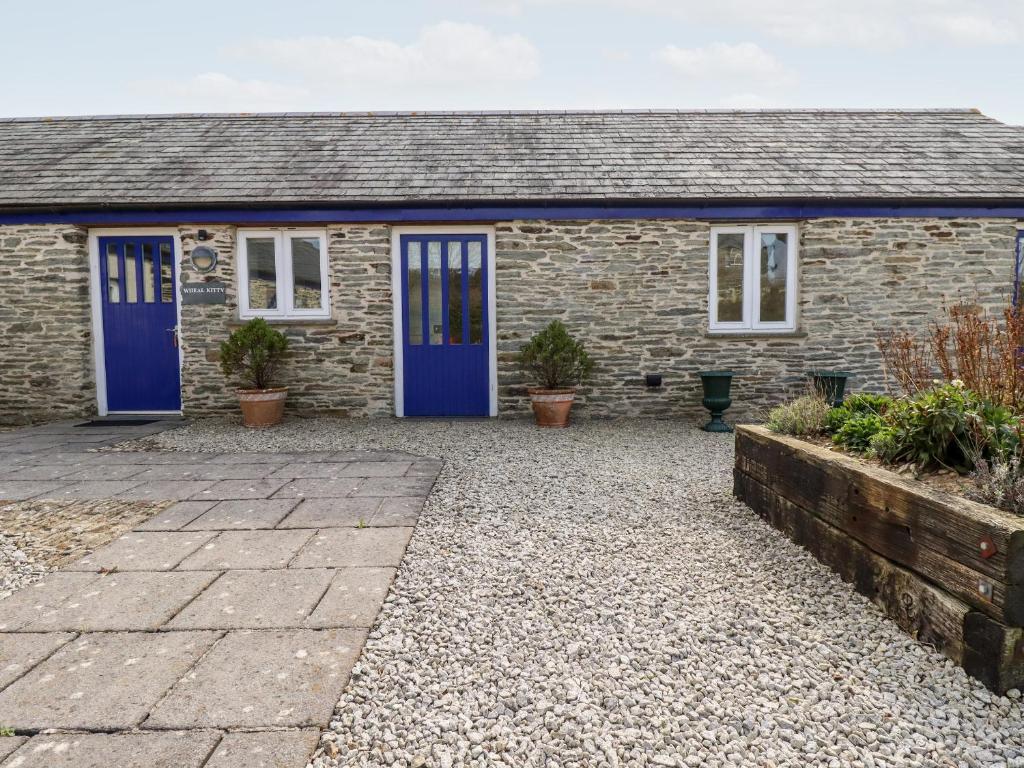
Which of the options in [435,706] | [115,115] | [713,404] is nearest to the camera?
[435,706]

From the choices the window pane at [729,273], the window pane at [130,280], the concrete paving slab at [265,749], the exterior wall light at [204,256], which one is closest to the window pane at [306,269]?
the exterior wall light at [204,256]

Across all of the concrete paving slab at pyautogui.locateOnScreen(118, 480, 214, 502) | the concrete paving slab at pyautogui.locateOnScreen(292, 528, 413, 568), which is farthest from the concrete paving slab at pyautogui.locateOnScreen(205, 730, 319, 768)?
the concrete paving slab at pyautogui.locateOnScreen(118, 480, 214, 502)

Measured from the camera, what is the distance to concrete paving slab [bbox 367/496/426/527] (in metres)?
3.97

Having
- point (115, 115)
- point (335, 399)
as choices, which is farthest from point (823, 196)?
point (115, 115)

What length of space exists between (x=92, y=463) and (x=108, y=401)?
3.44 meters

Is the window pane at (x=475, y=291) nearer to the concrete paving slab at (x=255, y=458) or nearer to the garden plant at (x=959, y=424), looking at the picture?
the concrete paving slab at (x=255, y=458)

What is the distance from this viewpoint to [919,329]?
A: 8.23m

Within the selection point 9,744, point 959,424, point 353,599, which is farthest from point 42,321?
point 959,424

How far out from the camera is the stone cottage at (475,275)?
26.5 feet

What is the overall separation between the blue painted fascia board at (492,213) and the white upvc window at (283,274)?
289 mm

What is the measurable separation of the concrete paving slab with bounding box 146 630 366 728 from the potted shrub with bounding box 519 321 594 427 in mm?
5302

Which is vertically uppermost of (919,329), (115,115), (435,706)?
(115,115)

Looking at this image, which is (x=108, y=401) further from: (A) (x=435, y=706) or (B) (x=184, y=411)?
(A) (x=435, y=706)

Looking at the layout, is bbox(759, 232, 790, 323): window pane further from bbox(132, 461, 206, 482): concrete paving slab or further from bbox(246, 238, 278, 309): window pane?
bbox(132, 461, 206, 482): concrete paving slab
